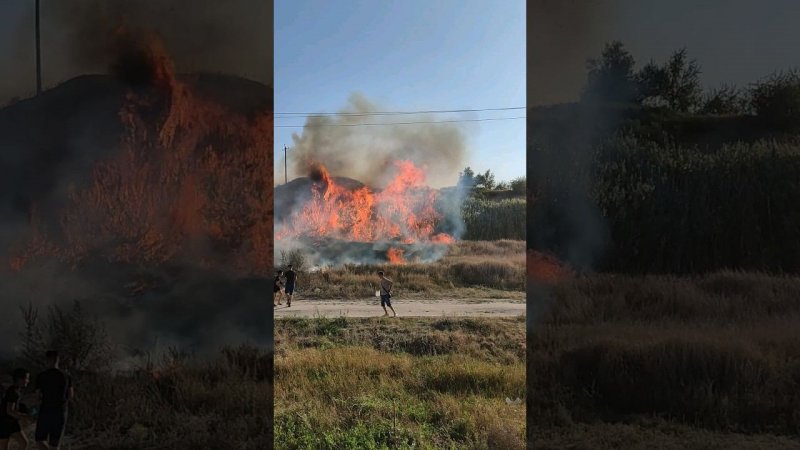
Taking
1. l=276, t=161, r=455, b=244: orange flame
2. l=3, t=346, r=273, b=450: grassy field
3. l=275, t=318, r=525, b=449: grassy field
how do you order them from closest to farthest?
l=3, t=346, r=273, b=450: grassy field
l=275, t=318, r=525, b=449: grassy field
l=276, t=161, r=455, b=244: orange flame

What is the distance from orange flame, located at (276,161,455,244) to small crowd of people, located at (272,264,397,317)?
3.89 feet

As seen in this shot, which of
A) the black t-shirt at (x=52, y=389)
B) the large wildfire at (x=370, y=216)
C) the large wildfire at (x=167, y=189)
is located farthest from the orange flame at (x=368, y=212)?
the black t-shirt at (x=52, y=389)

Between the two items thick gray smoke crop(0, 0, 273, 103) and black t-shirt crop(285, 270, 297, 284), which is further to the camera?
black t-shirt crop(285, 270, 297, 284)

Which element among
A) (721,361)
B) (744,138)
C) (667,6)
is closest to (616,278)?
(721,361)

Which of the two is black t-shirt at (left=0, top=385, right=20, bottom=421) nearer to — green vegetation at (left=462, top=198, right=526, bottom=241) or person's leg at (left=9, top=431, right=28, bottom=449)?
person's leg at (left=9, top=431, right=28, bottom=449)

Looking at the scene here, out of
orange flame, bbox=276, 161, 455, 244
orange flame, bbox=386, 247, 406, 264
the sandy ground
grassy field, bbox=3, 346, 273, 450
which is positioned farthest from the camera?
orange flame, bbox=386, 247, 406, 264

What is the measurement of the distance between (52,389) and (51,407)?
6.3 inches

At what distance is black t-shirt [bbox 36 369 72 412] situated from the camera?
3621 millimetres

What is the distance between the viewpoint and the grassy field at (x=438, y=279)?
9648 millimetres

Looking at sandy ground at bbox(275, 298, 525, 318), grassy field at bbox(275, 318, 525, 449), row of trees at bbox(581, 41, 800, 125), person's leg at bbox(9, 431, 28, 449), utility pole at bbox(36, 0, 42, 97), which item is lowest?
grassy field at bbox(275, 318, 525, 449)

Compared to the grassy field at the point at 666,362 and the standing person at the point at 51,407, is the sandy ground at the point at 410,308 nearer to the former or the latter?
the grassy field at the point at 666,362

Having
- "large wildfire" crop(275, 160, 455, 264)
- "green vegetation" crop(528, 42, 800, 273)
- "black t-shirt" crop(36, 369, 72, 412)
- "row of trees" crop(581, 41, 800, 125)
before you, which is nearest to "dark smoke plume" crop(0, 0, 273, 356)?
"black t-shirt" crop(36, 369, 72, 412)

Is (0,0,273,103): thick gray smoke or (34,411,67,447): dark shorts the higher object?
(0,0,273,103): thick gray smoke

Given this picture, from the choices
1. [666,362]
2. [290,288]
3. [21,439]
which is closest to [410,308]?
[290,288]
